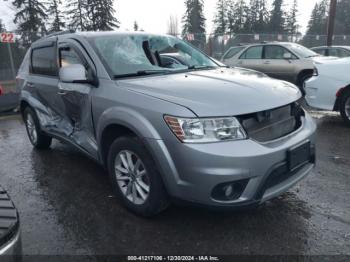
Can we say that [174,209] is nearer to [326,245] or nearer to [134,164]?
[134,164]

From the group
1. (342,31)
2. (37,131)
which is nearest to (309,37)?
(37,131)

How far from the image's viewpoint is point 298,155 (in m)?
2.97

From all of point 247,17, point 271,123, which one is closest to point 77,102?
point 271,123

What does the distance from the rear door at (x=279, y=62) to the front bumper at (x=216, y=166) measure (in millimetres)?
8660

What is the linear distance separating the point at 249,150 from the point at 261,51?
984cm

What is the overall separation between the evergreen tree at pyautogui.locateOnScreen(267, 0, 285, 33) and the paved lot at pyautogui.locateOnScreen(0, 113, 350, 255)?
206 feet

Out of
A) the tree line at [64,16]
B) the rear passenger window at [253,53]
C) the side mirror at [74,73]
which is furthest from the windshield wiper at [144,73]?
the tree line at [64,16]

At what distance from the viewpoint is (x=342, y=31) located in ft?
190

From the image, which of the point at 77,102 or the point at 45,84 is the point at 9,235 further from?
the point at 45,84

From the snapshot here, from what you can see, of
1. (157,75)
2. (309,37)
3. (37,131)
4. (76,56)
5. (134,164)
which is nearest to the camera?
(134,164)

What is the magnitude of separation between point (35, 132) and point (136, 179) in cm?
296

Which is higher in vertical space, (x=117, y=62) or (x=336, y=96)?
(x=117, y=62)

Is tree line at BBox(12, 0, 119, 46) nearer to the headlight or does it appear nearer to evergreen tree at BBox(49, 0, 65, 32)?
evergreen tree at BBox(49, 0, 65, 32)

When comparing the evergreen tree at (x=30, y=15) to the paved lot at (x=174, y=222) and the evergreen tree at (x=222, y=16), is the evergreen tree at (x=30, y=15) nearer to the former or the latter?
the paved lot at (x=174, y=222)
